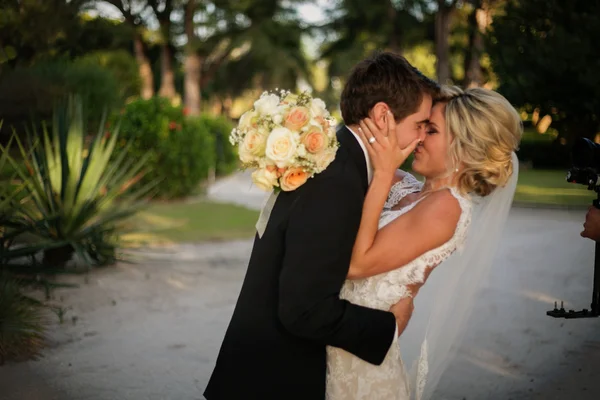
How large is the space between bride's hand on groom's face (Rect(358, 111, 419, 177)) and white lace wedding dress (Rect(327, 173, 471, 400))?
34 centimetres

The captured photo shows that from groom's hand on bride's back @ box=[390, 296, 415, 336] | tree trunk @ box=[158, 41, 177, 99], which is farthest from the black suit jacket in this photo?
tree trunk @ box=[158, 41, 177, 99]

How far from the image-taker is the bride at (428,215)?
2.60 m

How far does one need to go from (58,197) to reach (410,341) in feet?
15.7

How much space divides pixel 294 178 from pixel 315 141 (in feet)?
0.48

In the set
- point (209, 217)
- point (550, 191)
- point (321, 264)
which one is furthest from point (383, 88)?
point (550, 191)

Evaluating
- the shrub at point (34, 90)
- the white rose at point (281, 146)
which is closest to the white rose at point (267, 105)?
the white rose at point (281, 146)

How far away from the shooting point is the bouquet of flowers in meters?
2.36

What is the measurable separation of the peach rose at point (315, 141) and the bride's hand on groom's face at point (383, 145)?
253 mm

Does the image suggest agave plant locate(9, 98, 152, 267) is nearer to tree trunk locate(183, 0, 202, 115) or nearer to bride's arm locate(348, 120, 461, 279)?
bride's arm locate(348, 120, 461, 279)

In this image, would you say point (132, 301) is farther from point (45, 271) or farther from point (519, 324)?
point (519, 324)

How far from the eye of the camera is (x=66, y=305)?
7266mm

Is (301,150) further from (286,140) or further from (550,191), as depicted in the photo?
(550,191)

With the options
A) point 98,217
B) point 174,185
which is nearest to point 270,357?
point 98,217

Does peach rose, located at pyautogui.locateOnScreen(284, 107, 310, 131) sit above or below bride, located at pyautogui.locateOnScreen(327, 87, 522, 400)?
above
